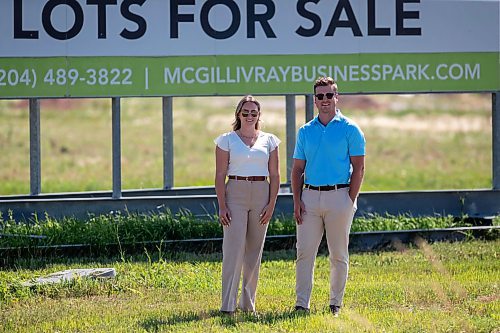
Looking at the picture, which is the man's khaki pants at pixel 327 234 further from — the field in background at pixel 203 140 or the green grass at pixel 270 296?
the field in background at pixel 203 140

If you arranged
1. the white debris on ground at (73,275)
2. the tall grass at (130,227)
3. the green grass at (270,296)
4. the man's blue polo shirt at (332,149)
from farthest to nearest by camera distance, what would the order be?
1. the tall grass at (130,227)
2. the white debris on ground at (73,275)
3. the man's blue polo shirt at (332,149)
4. the green grass at (270,296)

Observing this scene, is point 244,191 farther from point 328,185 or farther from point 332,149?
point 332,149

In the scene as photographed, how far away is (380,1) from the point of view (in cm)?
1594

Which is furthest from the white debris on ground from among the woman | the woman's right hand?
the woman's right hand

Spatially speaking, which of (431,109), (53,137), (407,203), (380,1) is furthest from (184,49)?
(431,109)

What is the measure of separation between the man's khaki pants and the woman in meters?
0.33

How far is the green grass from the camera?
988 cm

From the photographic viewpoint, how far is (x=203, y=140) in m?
45.2

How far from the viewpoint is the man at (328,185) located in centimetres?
1021

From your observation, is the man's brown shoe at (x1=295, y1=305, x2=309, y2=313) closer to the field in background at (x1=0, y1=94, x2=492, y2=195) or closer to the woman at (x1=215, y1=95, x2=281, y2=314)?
the woman at (x1=215, y1=95, x2=281, y2=314)

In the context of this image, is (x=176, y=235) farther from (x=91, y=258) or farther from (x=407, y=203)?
(x=407, y=203)

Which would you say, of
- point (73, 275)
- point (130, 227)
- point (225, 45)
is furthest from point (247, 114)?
point (225, 45)

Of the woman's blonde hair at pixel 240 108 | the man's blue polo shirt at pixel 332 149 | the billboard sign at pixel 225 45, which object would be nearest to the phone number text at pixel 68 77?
the billboard sign at pixel 225 45

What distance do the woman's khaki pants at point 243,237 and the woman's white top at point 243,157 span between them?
3.5 inches
